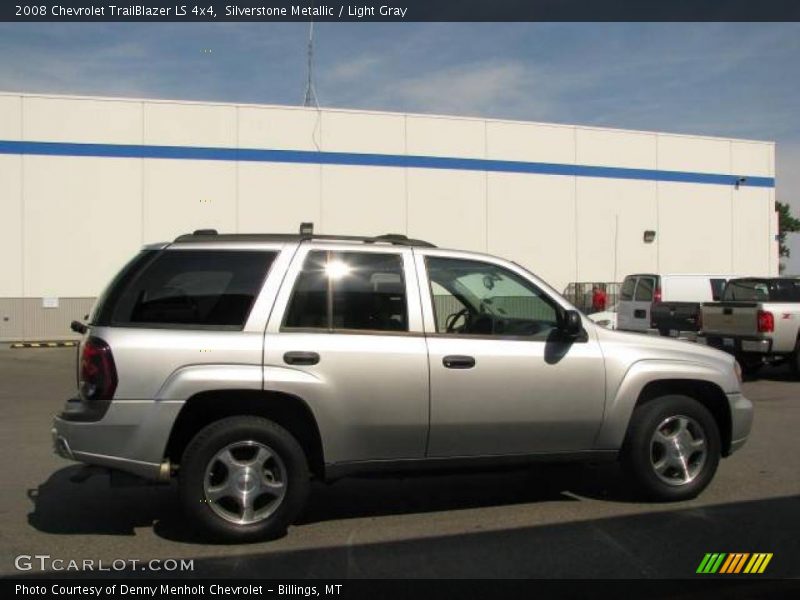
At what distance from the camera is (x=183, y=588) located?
4.07 metres

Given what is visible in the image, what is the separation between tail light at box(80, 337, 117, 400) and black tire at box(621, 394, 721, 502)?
11.7 ft

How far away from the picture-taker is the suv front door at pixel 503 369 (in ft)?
16.6

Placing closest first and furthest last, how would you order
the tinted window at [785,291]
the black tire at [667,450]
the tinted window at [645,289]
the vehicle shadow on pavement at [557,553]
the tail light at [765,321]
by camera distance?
1. the vehicle shadow on pavement at [557,553]
2. the black tire at [667,450]
3. the tail light at [765,321]
4. the tinted window at [785,291]
5. the tinted window at [645,289]

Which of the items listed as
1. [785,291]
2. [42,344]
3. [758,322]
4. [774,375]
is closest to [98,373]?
[758,322]

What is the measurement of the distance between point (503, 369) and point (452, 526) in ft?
3.67

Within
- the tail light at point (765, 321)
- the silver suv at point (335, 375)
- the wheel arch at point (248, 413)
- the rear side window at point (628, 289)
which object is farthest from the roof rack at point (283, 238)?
→ the rear side window at point (628, 289)

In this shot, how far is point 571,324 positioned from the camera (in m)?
5.27

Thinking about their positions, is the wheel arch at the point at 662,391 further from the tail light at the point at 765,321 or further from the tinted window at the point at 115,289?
the tail light at the point at 765,321

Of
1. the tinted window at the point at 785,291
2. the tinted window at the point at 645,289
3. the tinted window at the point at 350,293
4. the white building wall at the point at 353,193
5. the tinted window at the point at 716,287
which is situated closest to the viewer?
the tinted window at the point at 350,293

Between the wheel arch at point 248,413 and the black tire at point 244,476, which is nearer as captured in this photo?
the black tire at point 244,476

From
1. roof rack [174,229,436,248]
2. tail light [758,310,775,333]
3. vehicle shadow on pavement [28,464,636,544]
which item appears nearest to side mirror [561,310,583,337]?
vehicle shadow on pavement [28,464,636,544]

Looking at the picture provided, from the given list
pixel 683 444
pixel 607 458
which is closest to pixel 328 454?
pixel 607 458

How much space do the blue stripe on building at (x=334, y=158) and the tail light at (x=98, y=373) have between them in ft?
62.5

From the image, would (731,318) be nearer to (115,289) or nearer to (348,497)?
(348,497)
